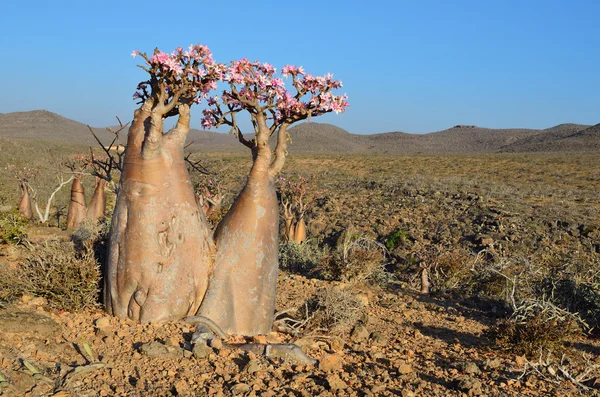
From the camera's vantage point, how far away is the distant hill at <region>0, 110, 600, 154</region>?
6237cm

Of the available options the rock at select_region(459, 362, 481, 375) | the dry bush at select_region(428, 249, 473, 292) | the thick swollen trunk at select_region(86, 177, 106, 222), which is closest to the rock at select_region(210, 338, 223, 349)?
the rock at select_region(459, 362, 481, 375)

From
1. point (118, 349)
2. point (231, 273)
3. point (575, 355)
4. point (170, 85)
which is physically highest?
point (170, 85)

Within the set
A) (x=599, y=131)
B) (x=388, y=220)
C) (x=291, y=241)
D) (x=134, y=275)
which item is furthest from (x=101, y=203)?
(x=599, y=131)

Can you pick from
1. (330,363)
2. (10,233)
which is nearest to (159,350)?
(330,363)

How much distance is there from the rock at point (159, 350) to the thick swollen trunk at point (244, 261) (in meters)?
0.84

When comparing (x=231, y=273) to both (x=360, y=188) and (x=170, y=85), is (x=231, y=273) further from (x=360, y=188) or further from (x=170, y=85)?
(x=360, y=188)

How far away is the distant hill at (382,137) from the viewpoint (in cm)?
6237

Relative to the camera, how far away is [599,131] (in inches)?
2406

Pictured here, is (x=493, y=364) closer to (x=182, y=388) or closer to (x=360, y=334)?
(x=360, y=334)

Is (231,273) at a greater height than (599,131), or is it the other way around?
(599,131)

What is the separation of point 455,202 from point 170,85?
14263mm

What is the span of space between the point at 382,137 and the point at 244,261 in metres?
84.9

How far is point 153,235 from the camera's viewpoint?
4.89 m

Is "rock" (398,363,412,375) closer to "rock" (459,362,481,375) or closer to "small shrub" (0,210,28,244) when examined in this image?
"rock" (459,362,481,375)
